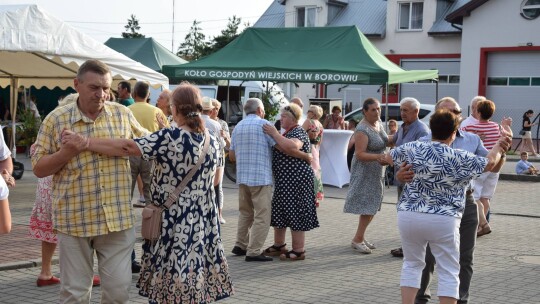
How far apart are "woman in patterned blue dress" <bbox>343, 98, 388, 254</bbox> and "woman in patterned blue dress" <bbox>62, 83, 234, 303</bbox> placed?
416 centimetres

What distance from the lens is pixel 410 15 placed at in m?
42.8

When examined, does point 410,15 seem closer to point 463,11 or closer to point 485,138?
point 463,11

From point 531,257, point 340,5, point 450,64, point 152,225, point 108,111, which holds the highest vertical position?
point 340,5

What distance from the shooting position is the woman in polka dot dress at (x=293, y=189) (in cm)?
884

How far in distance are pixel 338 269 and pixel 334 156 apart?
8.28m

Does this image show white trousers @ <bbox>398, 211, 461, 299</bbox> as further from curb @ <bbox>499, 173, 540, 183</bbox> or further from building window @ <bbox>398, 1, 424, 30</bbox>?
building window @ <bbox>398, 1, 424, 30</bbox>

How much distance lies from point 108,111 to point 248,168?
3588mm

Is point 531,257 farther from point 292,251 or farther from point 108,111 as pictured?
point 108,111

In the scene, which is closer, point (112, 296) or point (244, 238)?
point (112, 296)

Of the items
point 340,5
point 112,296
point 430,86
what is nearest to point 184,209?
point 112,296

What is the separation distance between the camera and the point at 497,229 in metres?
11.6

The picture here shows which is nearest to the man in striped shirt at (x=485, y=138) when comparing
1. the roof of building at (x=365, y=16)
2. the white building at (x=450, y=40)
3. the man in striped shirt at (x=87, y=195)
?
the man in striped shirt at (x=87, y=195)

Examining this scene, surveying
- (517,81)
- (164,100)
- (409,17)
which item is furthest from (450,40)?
(164,100)

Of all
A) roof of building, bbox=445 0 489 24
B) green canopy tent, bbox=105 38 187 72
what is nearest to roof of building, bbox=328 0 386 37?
roof of building, bbox=445 0 489 24
